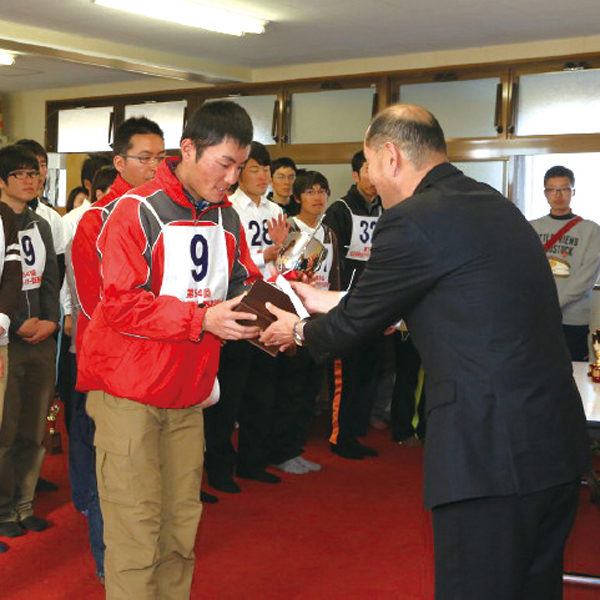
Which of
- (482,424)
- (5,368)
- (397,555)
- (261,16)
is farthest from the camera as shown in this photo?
(261,16)

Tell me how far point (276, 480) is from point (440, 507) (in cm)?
273

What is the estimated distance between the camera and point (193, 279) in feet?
8.31

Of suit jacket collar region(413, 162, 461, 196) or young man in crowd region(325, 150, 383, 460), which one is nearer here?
suit jacket collar region(413, 162, 461, 196)

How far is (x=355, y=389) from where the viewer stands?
5453mm

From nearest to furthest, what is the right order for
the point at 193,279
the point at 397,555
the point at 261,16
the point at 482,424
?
1. the point at 482,424
2. the point at 193,279
3. the point at 397,555
4. the point at 261,16

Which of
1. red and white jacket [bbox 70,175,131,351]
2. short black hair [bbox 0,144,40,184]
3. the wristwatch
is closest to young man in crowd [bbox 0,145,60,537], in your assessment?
short black hair [bbox 0,144,40,184]

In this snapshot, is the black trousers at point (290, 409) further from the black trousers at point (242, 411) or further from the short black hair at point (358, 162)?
the short black hair at point (358, 162)

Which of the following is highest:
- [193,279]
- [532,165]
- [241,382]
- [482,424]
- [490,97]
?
[490,97]

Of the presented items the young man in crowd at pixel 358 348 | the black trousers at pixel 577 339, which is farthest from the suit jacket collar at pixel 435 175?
the black trousers at pixel 577 339

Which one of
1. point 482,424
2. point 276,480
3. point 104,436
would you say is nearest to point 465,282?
point 482,424

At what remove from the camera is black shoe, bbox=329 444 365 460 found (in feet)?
17.2

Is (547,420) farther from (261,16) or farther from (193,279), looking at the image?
(261,16)

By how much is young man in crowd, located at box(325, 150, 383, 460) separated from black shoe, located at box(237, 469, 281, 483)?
0.65m

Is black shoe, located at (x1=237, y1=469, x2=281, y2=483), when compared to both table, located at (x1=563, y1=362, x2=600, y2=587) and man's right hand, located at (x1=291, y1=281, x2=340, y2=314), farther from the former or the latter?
man's right hand, located at (x1=291, y1=281, x2=340, y2=314)
